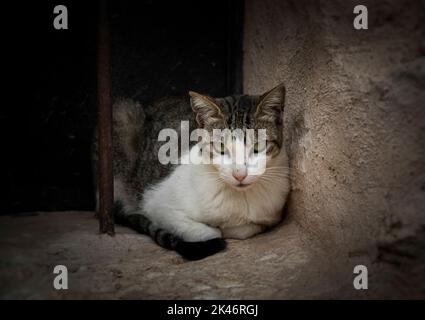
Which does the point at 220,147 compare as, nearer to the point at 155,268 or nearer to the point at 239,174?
the point at 239,174

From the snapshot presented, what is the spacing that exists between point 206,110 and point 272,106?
1.35 feet

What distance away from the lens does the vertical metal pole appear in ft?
8.75

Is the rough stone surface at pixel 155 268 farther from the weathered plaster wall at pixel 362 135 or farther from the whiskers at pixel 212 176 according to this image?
the whiskers at pixel 212 176

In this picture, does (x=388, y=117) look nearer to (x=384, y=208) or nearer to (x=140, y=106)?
(x=384, y=208)

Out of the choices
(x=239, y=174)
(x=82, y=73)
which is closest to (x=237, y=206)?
(x=239, y=174)

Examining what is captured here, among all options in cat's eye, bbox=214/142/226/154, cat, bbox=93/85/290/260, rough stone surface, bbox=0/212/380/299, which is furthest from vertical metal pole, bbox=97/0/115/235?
cat's eye, bbox=214/142/226/154

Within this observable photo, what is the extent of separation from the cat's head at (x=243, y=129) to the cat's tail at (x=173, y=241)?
1.23 ft

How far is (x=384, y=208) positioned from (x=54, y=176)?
263cm

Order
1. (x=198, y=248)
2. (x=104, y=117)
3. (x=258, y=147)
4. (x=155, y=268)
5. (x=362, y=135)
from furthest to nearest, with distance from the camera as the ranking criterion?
(x=104, y=117) < (x=258, y=147) < (x=198, y=248) < (x=155, y=268) < (x=362, y=135)

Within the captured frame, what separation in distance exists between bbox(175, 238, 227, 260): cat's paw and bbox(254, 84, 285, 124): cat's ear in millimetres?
814

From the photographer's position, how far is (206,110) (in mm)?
2791

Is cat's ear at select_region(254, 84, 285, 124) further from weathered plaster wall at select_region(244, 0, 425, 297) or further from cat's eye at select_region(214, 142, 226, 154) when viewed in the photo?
cat's eye at select_region(214, 142, 226, 154)

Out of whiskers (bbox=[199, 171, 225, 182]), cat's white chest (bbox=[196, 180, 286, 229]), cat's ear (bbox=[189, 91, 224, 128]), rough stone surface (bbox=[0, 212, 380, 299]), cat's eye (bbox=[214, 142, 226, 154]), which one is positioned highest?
cat's ear (bbox=[189, 91, 224, 128])
